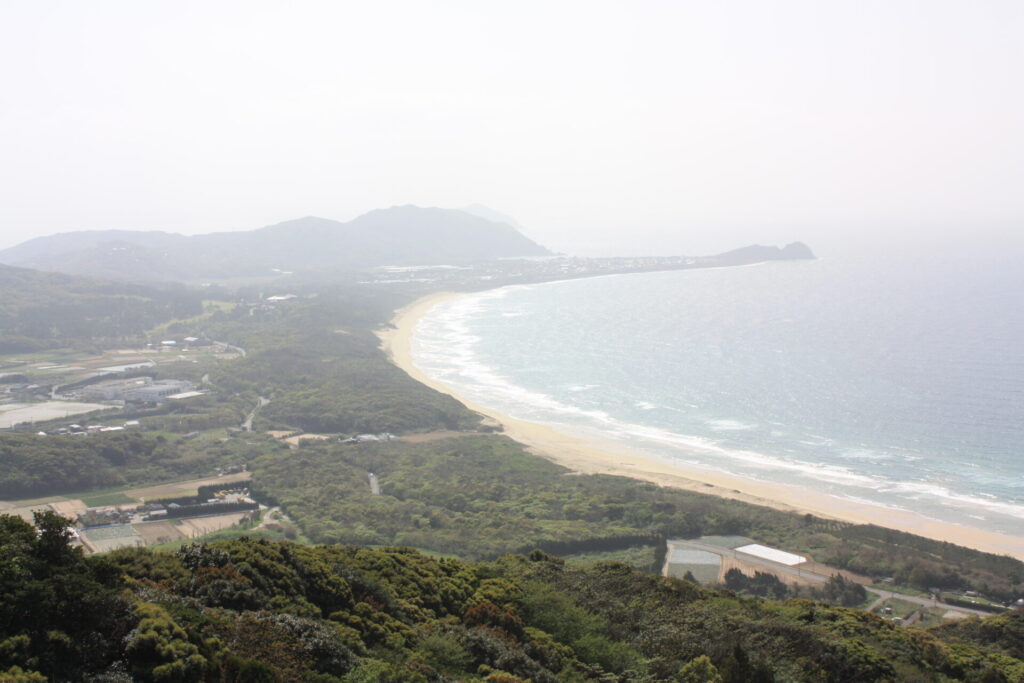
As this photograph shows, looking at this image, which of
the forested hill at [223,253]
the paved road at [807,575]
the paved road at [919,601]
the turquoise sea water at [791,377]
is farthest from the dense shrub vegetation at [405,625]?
the forested hill at [223,253]

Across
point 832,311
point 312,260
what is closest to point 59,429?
point 832,311

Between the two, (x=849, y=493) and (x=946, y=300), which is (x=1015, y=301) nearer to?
(x=946, y=300)

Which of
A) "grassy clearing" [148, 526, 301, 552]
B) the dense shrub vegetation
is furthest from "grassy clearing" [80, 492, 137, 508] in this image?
the dense shrub vegetation

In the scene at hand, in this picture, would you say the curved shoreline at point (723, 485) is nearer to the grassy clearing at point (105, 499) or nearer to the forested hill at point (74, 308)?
the grassy clearing at point (105, 499)

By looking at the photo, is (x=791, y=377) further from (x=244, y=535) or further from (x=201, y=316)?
(x=201, y=316)

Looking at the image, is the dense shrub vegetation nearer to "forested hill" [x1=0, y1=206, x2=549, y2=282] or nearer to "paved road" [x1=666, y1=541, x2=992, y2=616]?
"paved road" [x1=666, y1=541, x2=992, y2=616]
